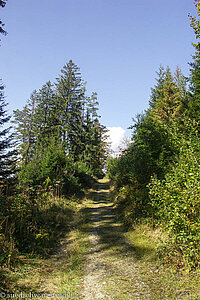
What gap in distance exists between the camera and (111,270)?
14.2 ft

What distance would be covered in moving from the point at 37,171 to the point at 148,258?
Result: 7330mm

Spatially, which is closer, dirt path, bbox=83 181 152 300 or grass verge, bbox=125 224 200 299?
grass verge, bbox=125 224 200 299

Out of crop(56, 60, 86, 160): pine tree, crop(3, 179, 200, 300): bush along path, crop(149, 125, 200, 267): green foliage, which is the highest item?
crop(56, 60, 86, 160): pine tree

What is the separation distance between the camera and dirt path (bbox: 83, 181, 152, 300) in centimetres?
343

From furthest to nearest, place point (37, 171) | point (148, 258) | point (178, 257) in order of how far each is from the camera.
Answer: point (37, 171)
point (148, 258)
point (178, 257)

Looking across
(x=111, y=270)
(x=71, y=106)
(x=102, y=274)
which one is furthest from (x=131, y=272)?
(x=71, y=106)

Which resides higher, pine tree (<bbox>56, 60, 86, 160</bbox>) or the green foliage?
pine tree (<bbox>56, 60, 86, 160</bbox>)

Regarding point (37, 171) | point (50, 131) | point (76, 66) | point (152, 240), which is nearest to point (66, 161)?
point (37, 171)

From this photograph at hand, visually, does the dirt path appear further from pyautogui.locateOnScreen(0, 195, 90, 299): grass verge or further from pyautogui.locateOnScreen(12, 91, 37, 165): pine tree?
pyautogui.locateOnScreen(12, 91, 37, 165): pine tree

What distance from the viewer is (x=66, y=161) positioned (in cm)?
1472

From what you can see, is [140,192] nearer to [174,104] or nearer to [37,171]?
[37,171]

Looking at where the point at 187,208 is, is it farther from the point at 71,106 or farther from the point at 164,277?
the point at 71,106

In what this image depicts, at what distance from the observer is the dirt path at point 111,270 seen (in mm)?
3434

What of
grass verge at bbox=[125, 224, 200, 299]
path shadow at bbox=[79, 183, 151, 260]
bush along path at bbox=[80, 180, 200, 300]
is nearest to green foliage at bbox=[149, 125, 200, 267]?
grass verge at bbox=[125, 224, 200, 299]
